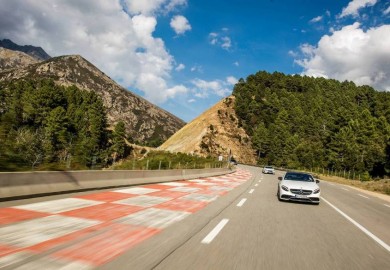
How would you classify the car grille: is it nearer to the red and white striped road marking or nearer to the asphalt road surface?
the asphalt road surface

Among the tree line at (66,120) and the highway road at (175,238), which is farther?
the tree line at (66,120)

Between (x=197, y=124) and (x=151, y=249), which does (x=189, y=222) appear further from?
(x=197, y=124)

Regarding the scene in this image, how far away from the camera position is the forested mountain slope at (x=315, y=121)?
8781cm

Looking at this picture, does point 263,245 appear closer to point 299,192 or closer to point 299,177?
point 299,192

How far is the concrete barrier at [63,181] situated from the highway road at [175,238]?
0.42m

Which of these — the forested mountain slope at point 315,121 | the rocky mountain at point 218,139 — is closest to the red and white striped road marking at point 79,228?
the forested mountain slope at point 315,121

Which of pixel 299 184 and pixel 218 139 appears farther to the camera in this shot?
pixel 218 139

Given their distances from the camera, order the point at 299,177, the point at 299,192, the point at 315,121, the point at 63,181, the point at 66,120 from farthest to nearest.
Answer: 1. the point at 315,121
2. the point at 66,120
3. the point at 299,177
4. the point at 299,192
5. the point at 63,181

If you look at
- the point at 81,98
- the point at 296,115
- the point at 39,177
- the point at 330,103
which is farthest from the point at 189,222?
the point at 330,103

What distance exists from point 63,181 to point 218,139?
10691 cm

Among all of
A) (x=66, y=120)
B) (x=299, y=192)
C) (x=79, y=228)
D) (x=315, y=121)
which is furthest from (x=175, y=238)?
(x=315, y=121)

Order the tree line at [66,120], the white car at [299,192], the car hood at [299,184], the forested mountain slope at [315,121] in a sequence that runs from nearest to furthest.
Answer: the white car at [299,192] < the car hood at [299,184] < the tree line at [66,120] < the forested mountain slope at [315,121]

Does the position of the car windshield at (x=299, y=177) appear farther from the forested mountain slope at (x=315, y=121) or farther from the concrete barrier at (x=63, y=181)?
the forested mountain slope at (x=315, y=121)

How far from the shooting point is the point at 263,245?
6.05 meters
